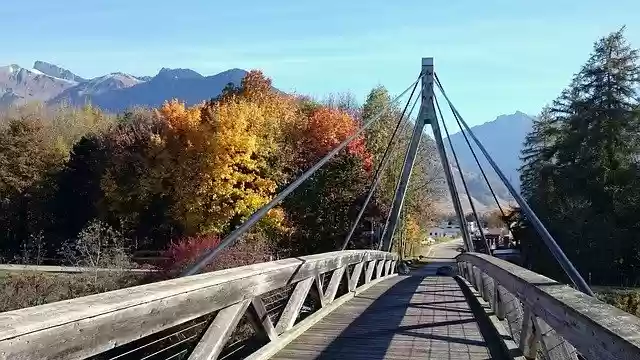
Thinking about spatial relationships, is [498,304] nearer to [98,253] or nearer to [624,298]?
[624,298]

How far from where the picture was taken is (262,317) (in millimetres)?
5203

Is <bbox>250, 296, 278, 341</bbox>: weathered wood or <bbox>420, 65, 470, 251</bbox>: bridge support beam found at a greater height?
<bbox>420, 65, 470, 251</bbox>: bridge support beam

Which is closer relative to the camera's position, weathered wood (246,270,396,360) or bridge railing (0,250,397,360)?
bridge railing (0,250,397,360)

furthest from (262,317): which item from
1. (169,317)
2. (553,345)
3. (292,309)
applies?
(553,345)

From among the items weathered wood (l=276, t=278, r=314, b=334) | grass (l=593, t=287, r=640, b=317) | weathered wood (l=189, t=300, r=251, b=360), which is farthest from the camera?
grass (l=593, t=287, r=640, b=317)

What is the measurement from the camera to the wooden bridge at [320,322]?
2.69 m

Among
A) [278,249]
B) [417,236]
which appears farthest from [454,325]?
[417,236]

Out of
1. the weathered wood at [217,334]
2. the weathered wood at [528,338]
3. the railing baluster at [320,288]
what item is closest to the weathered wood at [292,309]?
the railing baluster at [320,288]

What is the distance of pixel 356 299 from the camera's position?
10.3 m

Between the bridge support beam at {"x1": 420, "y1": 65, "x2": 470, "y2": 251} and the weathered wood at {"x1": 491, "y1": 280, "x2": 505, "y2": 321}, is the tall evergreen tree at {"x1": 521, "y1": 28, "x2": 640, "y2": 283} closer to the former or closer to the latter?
the bridge support beam at {"x1": 420, "y1": 65, "x2": 470, "y2": 251}

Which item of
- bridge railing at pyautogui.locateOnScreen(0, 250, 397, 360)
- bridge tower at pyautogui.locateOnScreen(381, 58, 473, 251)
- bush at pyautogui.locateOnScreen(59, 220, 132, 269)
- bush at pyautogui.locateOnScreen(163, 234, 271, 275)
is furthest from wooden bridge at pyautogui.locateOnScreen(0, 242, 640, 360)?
bush at pyautogui.locateOnScreen(59, 220, 132, 269)

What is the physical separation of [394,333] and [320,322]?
3.13 ft

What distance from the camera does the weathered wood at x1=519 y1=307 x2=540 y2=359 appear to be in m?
5.14

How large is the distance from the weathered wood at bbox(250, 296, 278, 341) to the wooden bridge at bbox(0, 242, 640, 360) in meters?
0.01
